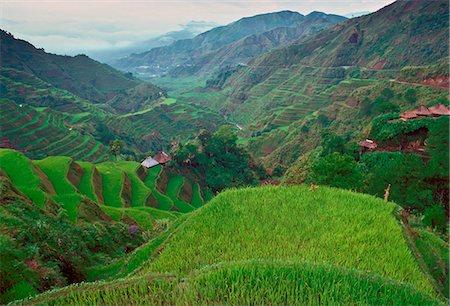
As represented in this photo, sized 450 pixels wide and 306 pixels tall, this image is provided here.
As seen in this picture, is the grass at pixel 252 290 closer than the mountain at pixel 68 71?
Yes

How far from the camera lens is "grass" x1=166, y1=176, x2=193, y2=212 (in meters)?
29.4

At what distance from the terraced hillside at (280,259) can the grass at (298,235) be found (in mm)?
18

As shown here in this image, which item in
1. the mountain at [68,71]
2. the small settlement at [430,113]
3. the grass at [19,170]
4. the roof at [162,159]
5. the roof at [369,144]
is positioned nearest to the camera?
the grass at [19,170]

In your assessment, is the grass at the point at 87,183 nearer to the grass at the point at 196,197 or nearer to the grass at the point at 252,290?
the grass at the point at 196,197

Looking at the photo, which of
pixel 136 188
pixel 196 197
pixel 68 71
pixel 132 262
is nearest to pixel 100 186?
pixel 136 188

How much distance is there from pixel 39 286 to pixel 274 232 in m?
4.45

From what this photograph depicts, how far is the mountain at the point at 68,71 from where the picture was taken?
3669 inches

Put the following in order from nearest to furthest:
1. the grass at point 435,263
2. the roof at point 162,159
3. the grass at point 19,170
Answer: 1. the grass at point 435,263
2. the grass at point 19,170
3. the roof at point 162,159

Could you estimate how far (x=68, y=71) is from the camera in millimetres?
114125

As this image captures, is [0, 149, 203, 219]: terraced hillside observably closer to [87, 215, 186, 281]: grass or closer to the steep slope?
[87, 215, 186, 281]: grass

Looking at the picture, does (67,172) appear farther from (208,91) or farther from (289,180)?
(208,91)

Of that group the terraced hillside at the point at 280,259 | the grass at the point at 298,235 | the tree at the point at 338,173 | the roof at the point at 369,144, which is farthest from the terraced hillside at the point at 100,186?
the roof at the point at 369,144

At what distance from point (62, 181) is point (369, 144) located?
89.6 feet

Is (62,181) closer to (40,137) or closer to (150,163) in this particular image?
(150,163)
